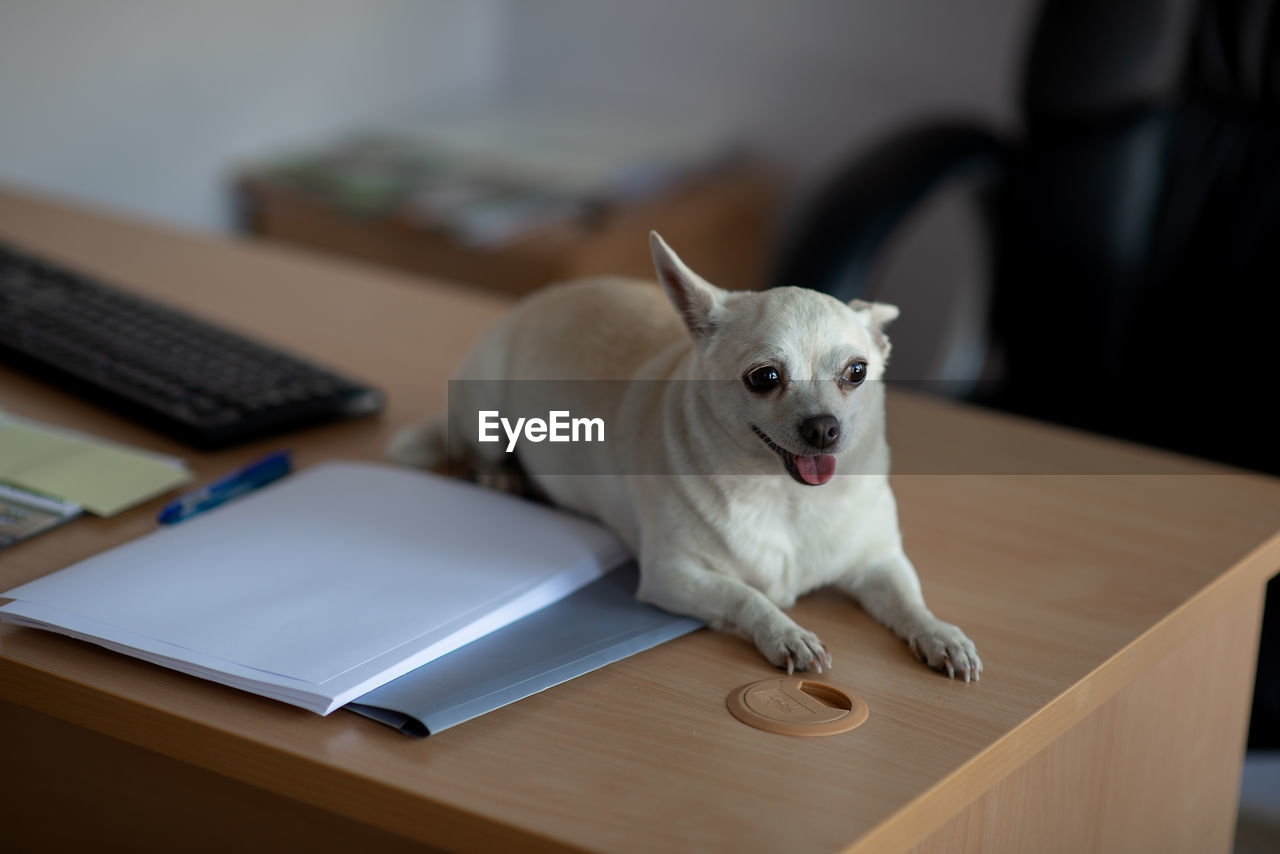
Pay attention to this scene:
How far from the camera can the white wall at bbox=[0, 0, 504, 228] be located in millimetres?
1941

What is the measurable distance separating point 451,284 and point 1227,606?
149 centimetres

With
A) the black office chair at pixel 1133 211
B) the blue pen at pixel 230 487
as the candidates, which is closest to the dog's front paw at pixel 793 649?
the blue pen at pixel 230 487

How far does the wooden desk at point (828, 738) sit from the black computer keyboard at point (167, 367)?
24 mm

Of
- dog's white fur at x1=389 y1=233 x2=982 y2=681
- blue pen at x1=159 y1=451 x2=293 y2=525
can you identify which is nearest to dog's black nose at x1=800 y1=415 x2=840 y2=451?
dog's white fur at x1=389 y1=233 x2=982 y2=681

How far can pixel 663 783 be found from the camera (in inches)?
23.1

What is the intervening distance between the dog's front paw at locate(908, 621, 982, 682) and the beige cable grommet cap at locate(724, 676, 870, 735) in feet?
0.19

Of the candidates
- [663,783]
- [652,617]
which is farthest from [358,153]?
[663,783]

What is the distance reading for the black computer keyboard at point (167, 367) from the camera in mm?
974

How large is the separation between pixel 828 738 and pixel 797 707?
0.03m

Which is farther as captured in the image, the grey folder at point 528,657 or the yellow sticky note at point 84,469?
the yellow sticky note at point 84,469

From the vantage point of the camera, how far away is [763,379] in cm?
65

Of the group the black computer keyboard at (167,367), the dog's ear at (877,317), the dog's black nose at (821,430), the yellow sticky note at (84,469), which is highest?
the dog's ear at (877,317)

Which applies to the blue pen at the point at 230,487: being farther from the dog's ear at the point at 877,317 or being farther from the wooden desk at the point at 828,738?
the dog's ear at the point at 877,317

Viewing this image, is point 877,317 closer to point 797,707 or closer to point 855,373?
point 855,373
